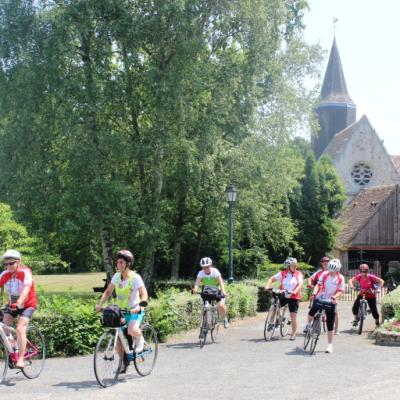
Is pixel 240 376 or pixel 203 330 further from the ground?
pixel 203 330

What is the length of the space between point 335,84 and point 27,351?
65.5 m

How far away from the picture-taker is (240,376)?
1002 cm

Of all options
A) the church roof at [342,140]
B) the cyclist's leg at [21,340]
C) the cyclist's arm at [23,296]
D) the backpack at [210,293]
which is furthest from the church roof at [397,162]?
the cyclist's leg at [21,340]

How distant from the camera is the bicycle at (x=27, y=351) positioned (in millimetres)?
9188

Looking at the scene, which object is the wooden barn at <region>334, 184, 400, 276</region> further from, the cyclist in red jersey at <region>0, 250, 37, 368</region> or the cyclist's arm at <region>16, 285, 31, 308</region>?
the cyclist's arm at <region>16, 285, 31, 308</region>

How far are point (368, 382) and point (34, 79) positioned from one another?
17262 mm

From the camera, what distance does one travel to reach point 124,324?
942 centimetres

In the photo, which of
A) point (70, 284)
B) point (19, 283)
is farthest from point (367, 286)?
point (70, 284)

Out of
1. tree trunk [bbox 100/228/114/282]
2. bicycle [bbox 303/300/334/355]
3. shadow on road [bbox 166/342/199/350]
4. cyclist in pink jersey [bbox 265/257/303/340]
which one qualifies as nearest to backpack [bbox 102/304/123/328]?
shadow on road [bbox 166/342/199/350]

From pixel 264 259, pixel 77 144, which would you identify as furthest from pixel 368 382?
pixel 264 259

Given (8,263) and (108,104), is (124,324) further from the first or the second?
(108,104)

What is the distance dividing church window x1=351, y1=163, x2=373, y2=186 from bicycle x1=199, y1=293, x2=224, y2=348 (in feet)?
159

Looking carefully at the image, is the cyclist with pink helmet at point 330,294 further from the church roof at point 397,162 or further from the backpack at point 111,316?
the church roof at point 397,162

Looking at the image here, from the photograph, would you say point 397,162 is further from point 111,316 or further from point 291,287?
point 111,316
